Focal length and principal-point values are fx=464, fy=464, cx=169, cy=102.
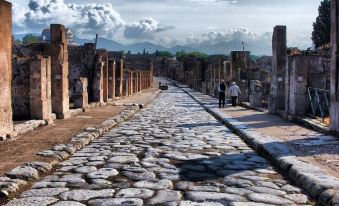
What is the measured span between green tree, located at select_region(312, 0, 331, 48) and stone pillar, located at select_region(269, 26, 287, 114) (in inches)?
1763

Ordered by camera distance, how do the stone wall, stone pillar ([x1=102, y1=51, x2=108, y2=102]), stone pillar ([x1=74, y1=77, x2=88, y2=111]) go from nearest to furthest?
stone pillar ([x1=74, y1=77, x2=88, y2=111]) < stone pillar ([x1=102, y1=51, x2=108, y2=102]) < the stone wall

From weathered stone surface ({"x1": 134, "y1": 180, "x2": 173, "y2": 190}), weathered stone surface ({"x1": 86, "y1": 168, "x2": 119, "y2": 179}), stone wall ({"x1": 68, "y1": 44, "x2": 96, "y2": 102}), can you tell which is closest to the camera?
weathered stone surface ({"x1": 134, "y1": 180, "x2": 173, "y2": 190})

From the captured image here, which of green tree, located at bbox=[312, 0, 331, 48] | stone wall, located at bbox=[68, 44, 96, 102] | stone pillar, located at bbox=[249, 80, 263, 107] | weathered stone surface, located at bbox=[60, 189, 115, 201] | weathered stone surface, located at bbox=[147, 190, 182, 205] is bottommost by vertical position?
Answer: weathered stone surface, located at bbox=[147, 190, 182, 205]

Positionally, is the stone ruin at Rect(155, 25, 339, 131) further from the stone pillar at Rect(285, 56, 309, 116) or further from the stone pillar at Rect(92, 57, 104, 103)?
the stone pillar at Rect(92, 57, 104, 103)

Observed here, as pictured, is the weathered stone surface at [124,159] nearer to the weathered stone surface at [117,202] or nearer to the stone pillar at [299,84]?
the weathered stone surface at [117,202]

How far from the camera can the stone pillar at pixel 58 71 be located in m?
14.8

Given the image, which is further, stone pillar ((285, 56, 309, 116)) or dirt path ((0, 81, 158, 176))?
stone pillar ((285, 56, 309, 116))

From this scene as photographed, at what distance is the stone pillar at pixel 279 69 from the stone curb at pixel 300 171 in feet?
22.9

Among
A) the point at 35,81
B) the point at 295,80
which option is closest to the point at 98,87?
the point at 35,81

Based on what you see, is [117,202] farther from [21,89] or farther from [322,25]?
[322,25]

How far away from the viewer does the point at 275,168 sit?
7258 mm

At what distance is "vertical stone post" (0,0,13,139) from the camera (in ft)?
30.6

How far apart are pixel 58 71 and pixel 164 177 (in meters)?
9.65

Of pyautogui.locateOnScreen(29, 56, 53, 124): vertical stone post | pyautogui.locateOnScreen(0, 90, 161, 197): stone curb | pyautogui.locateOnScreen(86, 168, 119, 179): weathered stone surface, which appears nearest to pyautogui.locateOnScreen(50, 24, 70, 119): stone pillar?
pyautogui.locateOnScreen(29, 56, 53, 124): vertical stone post
